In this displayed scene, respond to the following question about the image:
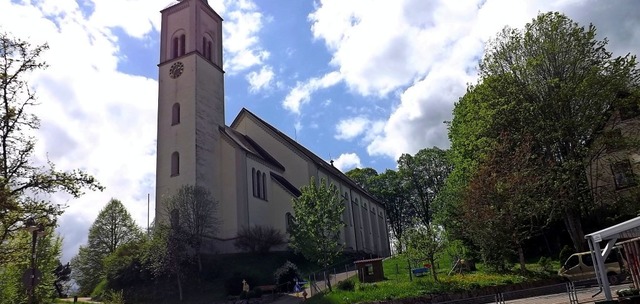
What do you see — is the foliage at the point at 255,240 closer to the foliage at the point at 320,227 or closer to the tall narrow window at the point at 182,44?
the foliage at the point at 320,227

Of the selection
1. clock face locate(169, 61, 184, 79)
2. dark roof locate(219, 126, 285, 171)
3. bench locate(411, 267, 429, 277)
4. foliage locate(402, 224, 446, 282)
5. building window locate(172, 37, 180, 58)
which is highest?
building window locate(172, 37, 180, 58)

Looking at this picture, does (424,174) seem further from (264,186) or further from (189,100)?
(189,100)

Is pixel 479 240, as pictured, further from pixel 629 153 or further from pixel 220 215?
pixel 220 215

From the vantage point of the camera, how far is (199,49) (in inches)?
1853

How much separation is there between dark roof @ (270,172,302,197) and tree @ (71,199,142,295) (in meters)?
16.6

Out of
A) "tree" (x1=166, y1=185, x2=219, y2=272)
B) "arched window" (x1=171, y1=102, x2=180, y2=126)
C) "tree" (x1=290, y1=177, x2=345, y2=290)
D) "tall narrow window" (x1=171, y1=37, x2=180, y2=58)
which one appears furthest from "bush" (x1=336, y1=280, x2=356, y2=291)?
"tall narrow window" (x1=171, y1=37, x2=180, y2=58)

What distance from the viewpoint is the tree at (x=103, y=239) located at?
53250mm

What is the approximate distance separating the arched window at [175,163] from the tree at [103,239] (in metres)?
13.3

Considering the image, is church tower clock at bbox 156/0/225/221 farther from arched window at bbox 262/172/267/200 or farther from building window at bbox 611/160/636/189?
building window at bbox 611/160/636/189

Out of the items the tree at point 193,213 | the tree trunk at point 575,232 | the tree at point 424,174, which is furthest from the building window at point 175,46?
the tree at point 424,174

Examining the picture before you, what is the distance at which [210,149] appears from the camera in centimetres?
4434

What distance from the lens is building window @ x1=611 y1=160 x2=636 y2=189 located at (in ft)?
111

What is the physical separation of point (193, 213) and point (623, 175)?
32055 mm

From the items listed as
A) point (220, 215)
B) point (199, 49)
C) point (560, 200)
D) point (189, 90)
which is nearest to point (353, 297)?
point (560, 200)
